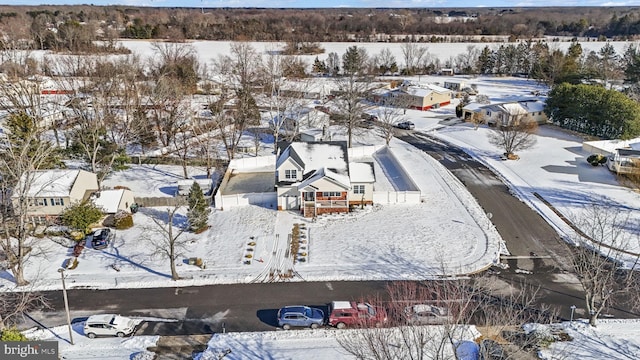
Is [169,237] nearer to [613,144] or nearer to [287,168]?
[287,168]

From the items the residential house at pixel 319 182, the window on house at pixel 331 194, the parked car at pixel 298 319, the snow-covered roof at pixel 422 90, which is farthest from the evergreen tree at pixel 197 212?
the snow-covered roof at pixel 422 90

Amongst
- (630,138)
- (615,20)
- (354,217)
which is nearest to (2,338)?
(354,217)

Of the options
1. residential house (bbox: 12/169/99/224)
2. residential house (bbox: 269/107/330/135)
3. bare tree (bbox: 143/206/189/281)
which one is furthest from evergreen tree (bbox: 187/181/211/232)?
residential house (bbox: 269/107/330/135)

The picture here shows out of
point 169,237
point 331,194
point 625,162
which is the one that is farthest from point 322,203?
point 625,162

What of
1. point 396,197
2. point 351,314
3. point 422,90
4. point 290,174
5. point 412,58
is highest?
point 412,58

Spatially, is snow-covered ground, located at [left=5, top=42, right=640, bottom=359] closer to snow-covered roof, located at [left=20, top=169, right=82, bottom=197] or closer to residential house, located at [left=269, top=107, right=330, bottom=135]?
snow-covered roof, located at [left=20, top=169, right=82, bottom=197]

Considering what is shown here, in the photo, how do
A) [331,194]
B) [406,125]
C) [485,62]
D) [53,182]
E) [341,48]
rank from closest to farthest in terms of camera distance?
[53,182] < [331,194] < [406,125] < [485,62] < [341,48]
